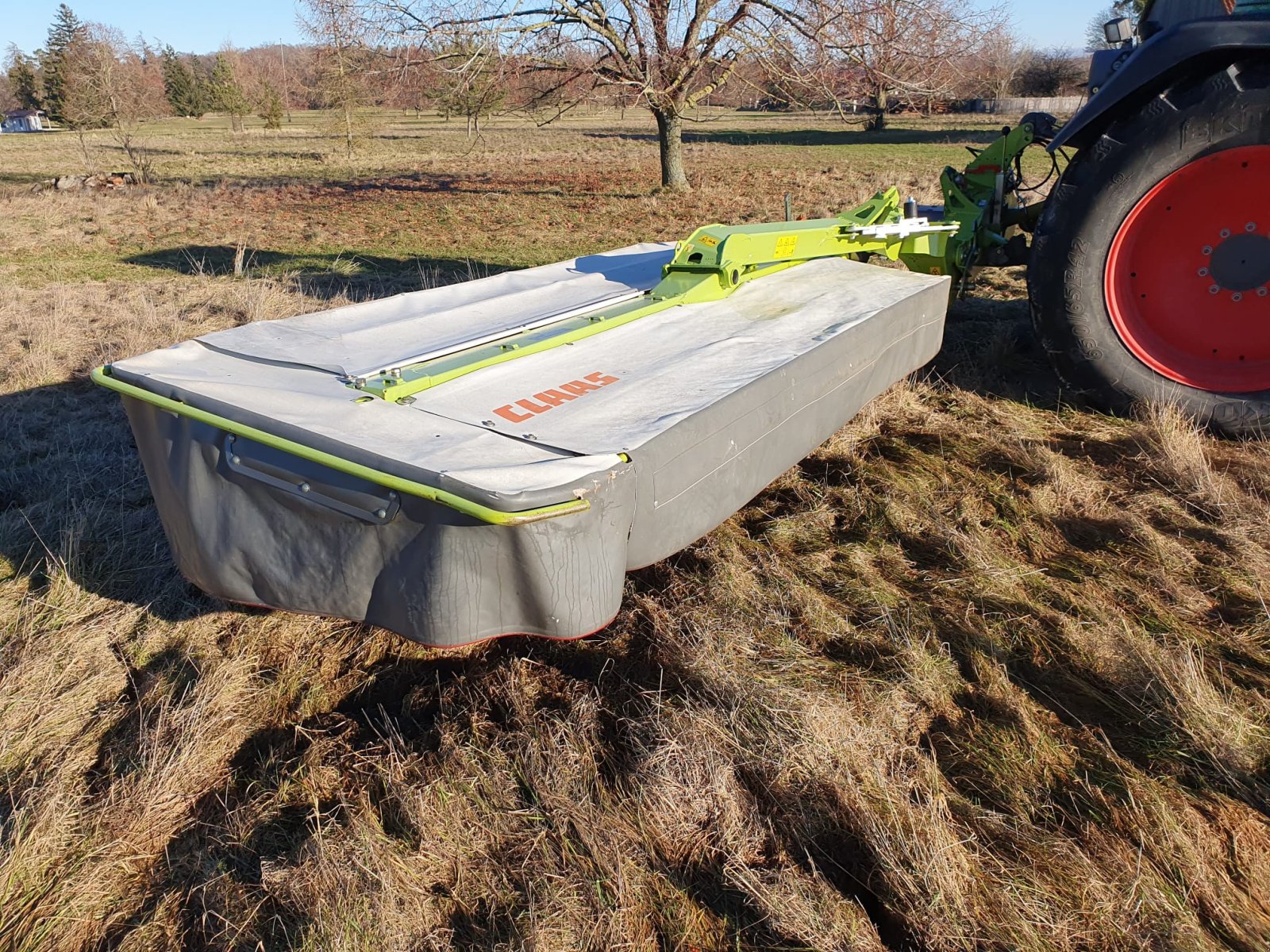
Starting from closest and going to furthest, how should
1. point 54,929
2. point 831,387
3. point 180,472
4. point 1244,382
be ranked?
point 54,929, point 180,472, point 831,387, point 1244,382

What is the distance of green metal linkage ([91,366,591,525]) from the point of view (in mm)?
1787

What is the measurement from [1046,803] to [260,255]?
8661mm

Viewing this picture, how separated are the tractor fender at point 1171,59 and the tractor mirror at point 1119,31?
5.52 feet

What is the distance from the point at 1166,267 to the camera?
137 inches

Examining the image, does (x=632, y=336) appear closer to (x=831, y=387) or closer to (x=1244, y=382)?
(x=831, y=387)

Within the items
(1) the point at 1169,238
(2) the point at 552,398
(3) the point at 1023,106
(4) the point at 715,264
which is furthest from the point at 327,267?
(3) the point at 1023,106

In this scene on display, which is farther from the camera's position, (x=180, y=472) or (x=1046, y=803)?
(x=180, y=472)

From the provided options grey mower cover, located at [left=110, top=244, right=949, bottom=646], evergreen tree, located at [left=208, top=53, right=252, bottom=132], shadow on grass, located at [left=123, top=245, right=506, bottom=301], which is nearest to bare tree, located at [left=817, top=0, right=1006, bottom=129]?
shadow on grass, located at [left=123, top=245, right=506, bottom=301]

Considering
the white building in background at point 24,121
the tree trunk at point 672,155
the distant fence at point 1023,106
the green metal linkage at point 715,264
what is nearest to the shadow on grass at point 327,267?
the green metal linkage at point 715,264

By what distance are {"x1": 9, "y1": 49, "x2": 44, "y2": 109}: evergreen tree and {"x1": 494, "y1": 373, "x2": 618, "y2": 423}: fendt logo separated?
72139 mm

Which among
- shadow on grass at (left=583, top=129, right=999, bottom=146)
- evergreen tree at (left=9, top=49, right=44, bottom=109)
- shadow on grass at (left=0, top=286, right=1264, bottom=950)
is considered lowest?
shadow on grass at (left=0, top=286, right=1264, bottom=950)

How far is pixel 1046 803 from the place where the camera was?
184cm

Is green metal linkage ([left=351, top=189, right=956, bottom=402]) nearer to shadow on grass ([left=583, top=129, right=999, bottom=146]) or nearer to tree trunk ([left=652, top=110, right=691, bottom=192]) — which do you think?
tree trunk ([left=652, top=110, right=691, bottom=192])

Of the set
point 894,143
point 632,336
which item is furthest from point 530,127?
point 632,336
